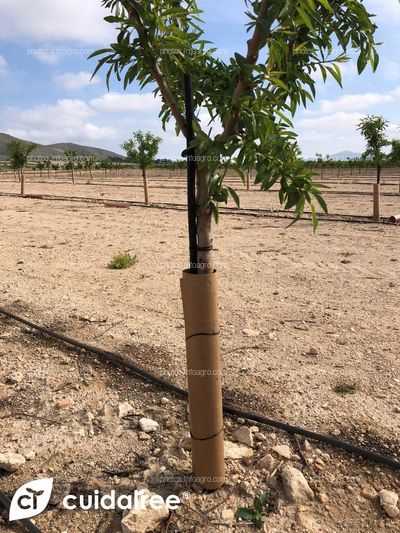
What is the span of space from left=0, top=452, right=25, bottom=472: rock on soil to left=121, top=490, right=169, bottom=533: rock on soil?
918 mm

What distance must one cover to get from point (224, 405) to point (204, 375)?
116cm

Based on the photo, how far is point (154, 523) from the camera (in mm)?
2416

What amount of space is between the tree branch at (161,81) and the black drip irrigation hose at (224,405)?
2237mm

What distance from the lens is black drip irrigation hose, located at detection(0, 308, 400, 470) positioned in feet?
9.64

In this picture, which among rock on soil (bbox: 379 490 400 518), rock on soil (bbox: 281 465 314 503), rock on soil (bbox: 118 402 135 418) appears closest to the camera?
rock on soil (bbox: 379 490 400 518)

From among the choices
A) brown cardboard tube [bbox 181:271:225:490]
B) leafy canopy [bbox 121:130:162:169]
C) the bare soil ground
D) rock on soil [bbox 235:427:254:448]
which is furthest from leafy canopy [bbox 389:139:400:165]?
brown cardboard tube [bbox 181:271:225:490]

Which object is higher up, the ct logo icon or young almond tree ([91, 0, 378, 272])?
young almond tree ([91, 0, 378, 272])

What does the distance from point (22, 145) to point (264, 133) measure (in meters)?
33.4

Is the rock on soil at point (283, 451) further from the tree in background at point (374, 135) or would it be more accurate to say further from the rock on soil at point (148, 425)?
the tree in background at point (374, 135)

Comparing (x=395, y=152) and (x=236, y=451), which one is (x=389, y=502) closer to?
(x=236, y=451)

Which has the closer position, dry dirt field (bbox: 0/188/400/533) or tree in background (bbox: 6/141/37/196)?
dry dirt field (bbox: 0/188/400/533)

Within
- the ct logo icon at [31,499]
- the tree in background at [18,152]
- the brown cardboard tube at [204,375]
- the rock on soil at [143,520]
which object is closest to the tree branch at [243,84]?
the brown cardboard tube at [204,375]

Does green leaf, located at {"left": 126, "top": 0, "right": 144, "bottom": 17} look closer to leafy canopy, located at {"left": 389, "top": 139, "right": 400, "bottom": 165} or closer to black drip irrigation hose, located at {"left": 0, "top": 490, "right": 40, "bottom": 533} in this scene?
black drip irrigation hose, located at {"left": 0, "top": 490, "right": 40, "bottom": 533}

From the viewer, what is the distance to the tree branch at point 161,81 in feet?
6.64
